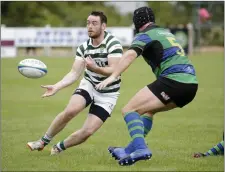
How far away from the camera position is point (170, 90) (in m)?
7.97

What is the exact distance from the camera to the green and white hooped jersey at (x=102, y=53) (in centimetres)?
880

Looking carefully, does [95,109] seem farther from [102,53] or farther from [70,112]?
[102,53]

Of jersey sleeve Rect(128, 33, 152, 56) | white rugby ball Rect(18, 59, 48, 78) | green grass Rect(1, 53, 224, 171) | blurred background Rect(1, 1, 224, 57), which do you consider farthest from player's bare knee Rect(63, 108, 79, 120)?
blurred background Rect(1, 1, 224, 57)

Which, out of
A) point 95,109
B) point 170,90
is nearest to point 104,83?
point 170,90

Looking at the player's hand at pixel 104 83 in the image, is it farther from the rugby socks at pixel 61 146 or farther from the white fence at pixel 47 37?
the white fence at pixel 47 37

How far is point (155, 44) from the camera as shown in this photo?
8008 millimetres

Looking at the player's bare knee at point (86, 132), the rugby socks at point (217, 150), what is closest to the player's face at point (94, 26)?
the player's bare knee at point (86, 132)

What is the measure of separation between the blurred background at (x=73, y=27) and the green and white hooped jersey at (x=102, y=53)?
28.3 meters

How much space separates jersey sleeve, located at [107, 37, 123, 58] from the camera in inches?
344

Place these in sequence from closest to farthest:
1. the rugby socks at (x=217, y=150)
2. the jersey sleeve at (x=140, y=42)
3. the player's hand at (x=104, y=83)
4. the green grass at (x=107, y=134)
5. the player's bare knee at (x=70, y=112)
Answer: the player's hand at (x=104, y=83) < the jersey sleeve at (x=140, y=42) < the green grass at (x=107, y=134) < the player's bare knee at (x=70, y=112) < the rugby socks at (x=217, y=150)

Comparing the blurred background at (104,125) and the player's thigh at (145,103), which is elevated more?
the player's thigh at (145,103)

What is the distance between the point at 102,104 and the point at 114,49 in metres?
0.79

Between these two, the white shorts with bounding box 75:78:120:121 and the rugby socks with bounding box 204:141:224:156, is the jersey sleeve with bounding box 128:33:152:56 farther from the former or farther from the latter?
the rugby socks with bounding box 204:141:224:156

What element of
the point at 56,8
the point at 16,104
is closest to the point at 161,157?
the point at 16,104
